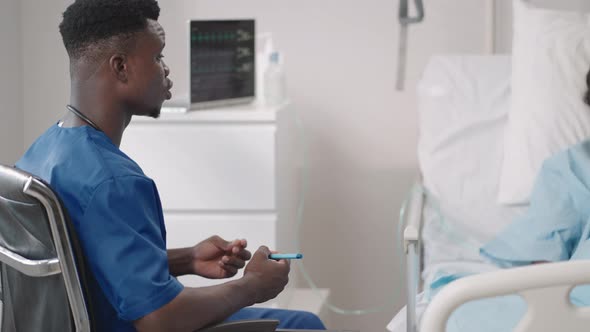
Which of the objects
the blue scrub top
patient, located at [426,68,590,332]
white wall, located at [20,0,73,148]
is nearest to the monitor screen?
white wall, located at [20,0,73,148]

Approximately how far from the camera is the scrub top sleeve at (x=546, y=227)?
2062mm

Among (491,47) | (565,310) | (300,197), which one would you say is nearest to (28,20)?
(300,197)

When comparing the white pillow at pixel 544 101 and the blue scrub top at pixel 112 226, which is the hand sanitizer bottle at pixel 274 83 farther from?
the blue scrub top at pixel 112 226

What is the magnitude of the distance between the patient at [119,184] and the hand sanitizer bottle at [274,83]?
122 centimetres

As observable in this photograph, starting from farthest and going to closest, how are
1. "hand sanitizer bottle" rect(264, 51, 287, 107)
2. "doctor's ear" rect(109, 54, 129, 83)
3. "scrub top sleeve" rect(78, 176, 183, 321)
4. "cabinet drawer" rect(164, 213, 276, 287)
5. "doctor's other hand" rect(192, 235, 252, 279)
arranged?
1. "hand sanitizer bottle" rect(264, 51, 287, 107)
2. "cabinet drawer" rect(164, 213, 276, 287)
3. "doctor's other hand" rect(192, 235, 252, 279)
4. "doctor's ear" rect(109, 54, 129, 83)
5. "scrub top sleeve" rect(78, 176, 183, 321)

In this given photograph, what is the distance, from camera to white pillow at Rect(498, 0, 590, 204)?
7.94 feet

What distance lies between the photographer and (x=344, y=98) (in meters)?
3.08

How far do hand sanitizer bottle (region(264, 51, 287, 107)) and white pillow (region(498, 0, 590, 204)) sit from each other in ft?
2.22

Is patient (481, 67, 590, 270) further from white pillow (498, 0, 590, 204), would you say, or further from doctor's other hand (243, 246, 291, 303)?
doctor's other hand (243, 246, 291, 303)

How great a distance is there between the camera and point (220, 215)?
2494 mm

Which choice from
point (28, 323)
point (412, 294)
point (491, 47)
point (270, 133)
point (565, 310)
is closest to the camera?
point (565, 310)

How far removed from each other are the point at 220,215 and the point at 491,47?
3.55ft

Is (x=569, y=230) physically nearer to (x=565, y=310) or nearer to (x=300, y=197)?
(x=565, y=310)

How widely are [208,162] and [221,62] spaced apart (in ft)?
1.03
